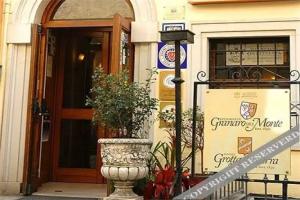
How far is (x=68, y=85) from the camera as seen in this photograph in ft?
32.6

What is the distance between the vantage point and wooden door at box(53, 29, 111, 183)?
9695 millimetres

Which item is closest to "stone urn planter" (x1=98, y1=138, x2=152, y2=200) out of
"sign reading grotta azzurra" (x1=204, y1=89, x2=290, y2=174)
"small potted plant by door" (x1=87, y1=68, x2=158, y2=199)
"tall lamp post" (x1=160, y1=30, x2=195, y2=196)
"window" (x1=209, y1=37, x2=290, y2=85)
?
"small potted plant by door" (x1=87, y1=68, x2=158, y2=199)

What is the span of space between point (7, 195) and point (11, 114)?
1.36 m

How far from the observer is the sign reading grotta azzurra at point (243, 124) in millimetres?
5559

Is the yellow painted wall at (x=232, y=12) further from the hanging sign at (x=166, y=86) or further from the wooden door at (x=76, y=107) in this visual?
the wooden door at (x=76, y=107)

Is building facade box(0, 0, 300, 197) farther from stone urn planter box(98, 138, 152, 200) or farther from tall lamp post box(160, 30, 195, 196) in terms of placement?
tall lamp post box(160, 30, 195, 196)

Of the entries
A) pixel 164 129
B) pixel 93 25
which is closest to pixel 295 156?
pixel 164 129

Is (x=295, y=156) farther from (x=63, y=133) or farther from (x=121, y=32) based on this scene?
(x=63, y=133)

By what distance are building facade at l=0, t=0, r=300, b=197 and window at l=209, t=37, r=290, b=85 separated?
2cm

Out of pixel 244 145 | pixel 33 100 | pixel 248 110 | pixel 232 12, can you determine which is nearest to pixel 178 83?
pixel 248 110

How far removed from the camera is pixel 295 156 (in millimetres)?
7680

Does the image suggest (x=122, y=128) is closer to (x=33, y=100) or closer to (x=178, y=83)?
(x=178, y=83)

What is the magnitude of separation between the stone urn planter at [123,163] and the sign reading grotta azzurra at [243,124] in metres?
1.35

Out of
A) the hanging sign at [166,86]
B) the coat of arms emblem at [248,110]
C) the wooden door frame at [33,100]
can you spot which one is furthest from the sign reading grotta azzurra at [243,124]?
the wooden door frame at [33,100]
